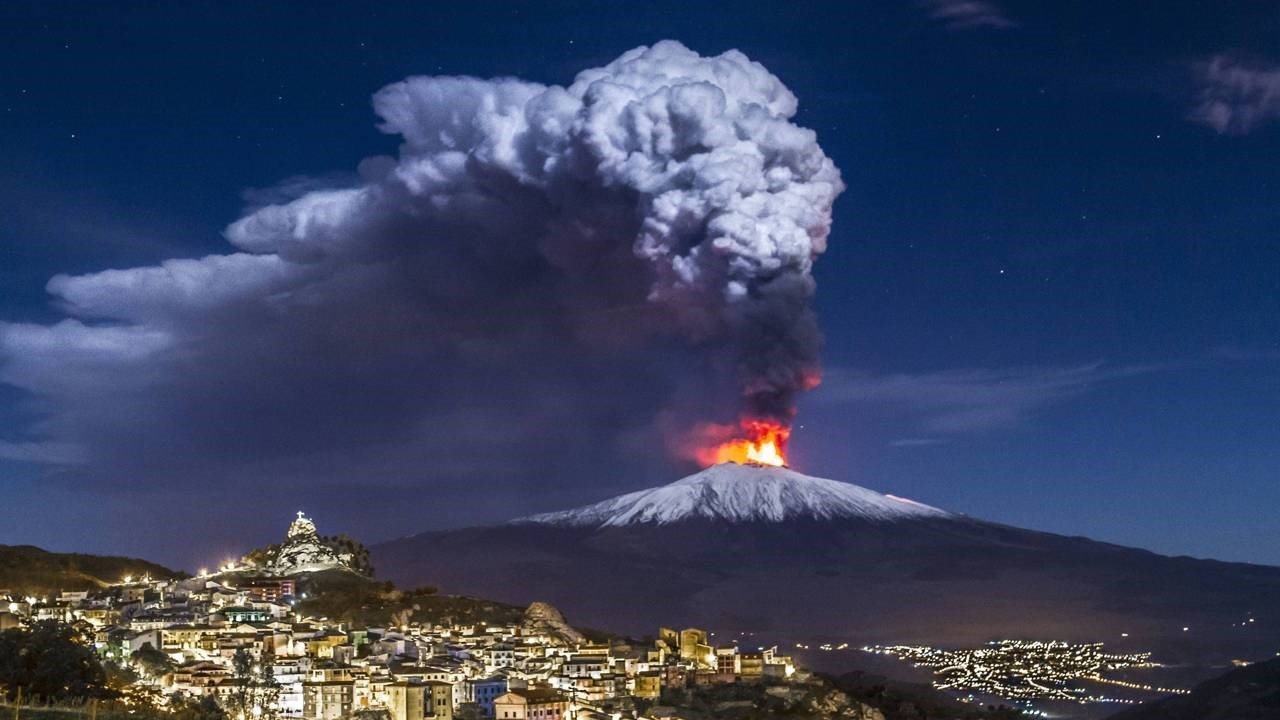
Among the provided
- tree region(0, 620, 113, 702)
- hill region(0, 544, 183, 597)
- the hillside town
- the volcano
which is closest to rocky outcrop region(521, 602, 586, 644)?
the hillside town

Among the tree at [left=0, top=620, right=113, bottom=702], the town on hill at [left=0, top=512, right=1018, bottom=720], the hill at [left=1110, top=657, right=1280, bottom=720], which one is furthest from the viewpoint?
the hill at [left=1110, top=657, right=1280, bottom=720]

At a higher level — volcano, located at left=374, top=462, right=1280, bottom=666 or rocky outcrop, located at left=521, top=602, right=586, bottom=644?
volcano, located at left=374, top=462, right=1280, bottom=666

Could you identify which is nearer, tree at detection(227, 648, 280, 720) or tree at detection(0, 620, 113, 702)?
tree at detection(0, 620, 113, 702)

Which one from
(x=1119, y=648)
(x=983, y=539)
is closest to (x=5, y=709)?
(x=1119, y=648)

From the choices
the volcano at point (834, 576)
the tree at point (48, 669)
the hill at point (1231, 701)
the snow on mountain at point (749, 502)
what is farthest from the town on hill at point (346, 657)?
the snow on mountain at point (749, 502)

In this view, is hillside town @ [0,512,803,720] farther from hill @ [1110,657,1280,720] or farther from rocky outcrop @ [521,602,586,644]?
hill @ [1110,657,1280,720]

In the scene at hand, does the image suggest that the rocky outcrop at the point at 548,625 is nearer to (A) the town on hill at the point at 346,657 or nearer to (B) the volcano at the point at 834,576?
(A) the town on hill at the point at 346,657
